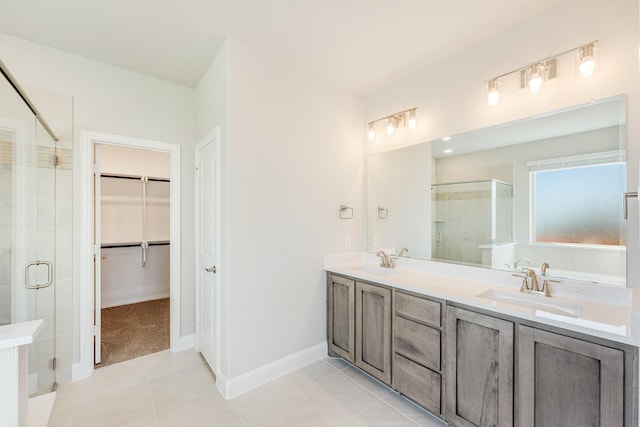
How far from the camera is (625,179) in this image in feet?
5.13

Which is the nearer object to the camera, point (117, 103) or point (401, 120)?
point (117, 103)

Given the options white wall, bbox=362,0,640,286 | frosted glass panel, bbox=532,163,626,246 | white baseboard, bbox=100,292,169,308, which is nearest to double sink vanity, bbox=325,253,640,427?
frosted glass panel, bbox=532,163,626,246

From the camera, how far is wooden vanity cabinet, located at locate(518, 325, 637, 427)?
1.20m

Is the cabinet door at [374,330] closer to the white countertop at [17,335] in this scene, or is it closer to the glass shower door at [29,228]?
the white countertop at [17,335]

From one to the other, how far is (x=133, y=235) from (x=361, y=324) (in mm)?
3867

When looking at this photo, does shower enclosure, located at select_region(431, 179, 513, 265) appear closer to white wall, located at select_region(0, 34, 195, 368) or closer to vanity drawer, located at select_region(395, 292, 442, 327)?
vanity drawer, located at select_region(395, 292, 442, 327)

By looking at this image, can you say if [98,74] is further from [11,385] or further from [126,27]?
[11,385]

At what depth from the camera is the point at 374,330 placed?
2.26 m

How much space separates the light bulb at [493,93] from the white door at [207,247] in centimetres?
214

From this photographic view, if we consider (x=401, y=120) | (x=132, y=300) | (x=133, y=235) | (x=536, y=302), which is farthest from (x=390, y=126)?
(x=132, y=300)

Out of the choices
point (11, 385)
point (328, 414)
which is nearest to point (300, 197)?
point (328, 414)

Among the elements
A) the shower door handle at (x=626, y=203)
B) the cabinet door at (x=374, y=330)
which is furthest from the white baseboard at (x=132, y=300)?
the shower door handle at (x=626, y=203)

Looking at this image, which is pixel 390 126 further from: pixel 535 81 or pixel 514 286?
pixel 514 286

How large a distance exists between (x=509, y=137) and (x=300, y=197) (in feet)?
5.61
